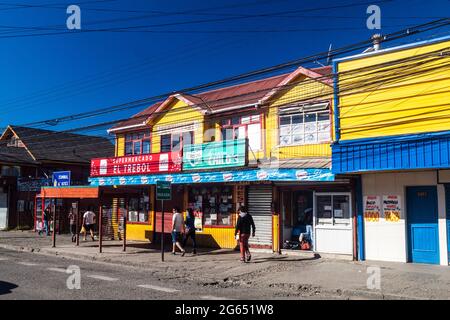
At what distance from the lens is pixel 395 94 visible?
1315 cm

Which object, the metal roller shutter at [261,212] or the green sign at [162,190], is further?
the metal roller shutter at [261,212]

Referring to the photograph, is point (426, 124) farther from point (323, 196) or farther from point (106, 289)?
point (106, 289)

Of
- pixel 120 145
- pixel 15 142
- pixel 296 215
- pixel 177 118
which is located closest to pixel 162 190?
pixel 296 215

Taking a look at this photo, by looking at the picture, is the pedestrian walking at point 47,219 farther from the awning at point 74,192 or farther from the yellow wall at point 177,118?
the yellow wall at point 177,118

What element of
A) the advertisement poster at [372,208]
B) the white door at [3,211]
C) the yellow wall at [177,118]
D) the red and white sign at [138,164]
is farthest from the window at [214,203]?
the white door at [3,211]

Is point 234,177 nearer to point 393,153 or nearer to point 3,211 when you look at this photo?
point 393,153

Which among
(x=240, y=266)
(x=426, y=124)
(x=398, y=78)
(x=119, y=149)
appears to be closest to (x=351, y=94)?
(x=398, y=78)

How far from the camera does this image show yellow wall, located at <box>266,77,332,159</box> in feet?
51.7

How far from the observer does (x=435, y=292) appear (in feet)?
31.2

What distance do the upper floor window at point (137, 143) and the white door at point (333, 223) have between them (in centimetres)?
963

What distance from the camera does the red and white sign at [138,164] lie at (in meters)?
18.7

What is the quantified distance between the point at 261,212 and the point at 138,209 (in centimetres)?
737
